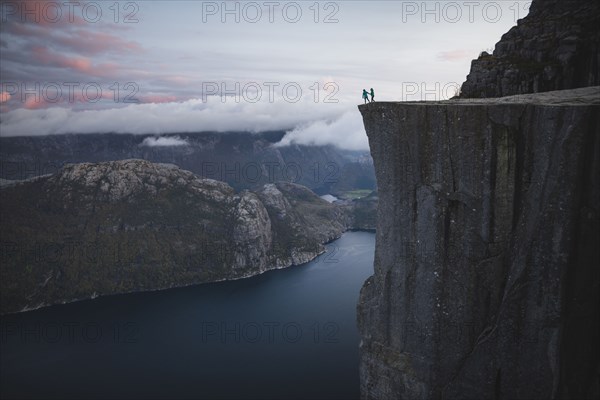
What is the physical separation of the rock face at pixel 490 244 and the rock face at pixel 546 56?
44.3 ft

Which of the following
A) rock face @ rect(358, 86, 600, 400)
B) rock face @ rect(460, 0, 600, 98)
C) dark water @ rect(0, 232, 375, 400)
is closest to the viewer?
rock face @ rect(358, 86, 600, 400)

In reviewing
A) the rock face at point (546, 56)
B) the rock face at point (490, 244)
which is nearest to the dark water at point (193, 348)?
→ the rock face at point (490, 244)

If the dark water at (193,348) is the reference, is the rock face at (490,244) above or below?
above

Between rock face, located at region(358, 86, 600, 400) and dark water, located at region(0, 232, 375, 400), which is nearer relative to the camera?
rock face, located at region(358, 86, 600, 400)

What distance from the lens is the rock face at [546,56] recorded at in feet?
116

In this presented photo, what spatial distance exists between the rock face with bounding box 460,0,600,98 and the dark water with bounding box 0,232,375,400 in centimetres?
7654

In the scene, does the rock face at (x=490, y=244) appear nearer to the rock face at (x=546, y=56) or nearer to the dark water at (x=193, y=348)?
the rock face at (x=546, y=56)

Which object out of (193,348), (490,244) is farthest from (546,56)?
(193,348)

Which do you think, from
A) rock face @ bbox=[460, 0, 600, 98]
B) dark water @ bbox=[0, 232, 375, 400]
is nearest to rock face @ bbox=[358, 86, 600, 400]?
rock face @ bbox=[460, 0, 600, 98]

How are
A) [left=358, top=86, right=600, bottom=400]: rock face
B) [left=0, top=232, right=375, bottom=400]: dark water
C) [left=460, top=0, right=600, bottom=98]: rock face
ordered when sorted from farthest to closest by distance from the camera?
[left=0, top=232, right=375, bottom=400]: dark water, [left=460, top=0, right=600, bottom=98]: rock face, [left=358, top=86, right=600, bottom=400]: rock face

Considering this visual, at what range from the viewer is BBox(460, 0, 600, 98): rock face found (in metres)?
35.4

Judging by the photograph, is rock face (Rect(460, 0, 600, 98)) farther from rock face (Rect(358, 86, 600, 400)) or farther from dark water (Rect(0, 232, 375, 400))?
dark water (Rect(0, 232, 375, 400))

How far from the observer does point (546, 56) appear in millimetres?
39375

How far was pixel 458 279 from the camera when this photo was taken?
76.5 ft
